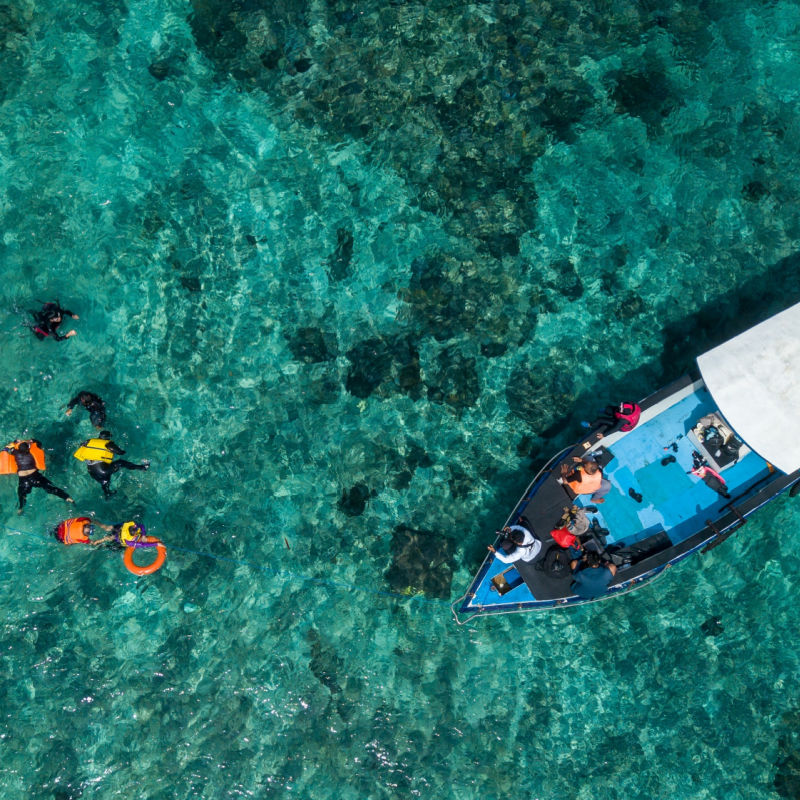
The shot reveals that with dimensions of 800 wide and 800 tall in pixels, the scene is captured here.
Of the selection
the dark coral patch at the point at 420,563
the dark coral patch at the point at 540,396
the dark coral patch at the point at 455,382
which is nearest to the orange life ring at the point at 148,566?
the dark coral patch at the point at 420,563

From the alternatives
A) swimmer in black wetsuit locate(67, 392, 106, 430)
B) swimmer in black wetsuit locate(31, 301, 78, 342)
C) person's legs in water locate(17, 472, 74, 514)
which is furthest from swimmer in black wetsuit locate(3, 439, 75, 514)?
swimmer in black wetsuit locate(31, 301, 78, 342)

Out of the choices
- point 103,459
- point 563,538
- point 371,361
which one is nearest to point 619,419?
point 563,538

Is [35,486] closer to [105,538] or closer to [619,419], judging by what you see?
[105,538]

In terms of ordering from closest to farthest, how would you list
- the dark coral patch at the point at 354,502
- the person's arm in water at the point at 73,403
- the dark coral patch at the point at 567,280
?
the person's arm in water at the point at 73,403
the dark coral patch at the point at 354,502
the dark coral patch at the point at 567,280

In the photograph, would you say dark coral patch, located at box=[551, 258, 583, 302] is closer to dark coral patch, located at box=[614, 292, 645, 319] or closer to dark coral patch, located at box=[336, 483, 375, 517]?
dark coral patch, located at box=[614, 292, 645, 319]

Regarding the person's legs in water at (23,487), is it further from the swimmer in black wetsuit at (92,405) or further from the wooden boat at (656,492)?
the wooden boat at (656,492)
